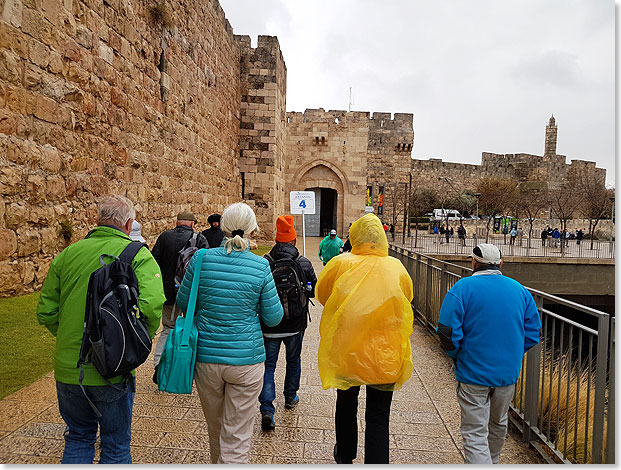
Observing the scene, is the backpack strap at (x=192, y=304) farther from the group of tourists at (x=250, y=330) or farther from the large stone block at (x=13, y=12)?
the large stone block at (x=13, y=12)

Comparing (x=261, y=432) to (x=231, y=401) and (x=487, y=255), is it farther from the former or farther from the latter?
(x=487, y=255)

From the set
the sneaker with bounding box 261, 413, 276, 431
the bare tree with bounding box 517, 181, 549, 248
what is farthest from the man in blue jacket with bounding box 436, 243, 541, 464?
the bare tree with bounding box 517, 181, 549, 248

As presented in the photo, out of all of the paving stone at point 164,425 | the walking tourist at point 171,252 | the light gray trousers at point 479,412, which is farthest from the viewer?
the walking tourist at point 171,252

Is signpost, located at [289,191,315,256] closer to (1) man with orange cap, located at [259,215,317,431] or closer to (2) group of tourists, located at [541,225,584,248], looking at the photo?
(1) man with orange cap, located at [259,215,317,431]

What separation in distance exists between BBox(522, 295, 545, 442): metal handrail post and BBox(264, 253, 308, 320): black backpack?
5.84 ft

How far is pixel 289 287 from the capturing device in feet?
11.5

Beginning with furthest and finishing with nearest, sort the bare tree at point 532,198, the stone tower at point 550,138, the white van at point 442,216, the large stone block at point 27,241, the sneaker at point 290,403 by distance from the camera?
the stone tower at point 550,138 < the bare tree at point 532,198 < the white van at point 442,216 < the large stone block at point 27,241 < the sneaker at point 290,403

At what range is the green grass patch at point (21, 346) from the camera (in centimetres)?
412

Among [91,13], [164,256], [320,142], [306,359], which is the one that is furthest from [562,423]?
[320,142]

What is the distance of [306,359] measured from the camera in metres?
5.65

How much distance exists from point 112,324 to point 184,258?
6.88 feet

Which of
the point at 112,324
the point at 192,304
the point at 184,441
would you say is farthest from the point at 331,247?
the point at 112,324

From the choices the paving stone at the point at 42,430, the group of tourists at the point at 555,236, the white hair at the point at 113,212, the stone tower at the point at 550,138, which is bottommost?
the paving stone at the point at 42,430

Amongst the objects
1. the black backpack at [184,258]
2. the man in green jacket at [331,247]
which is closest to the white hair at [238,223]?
the black backpack at [184,258]
